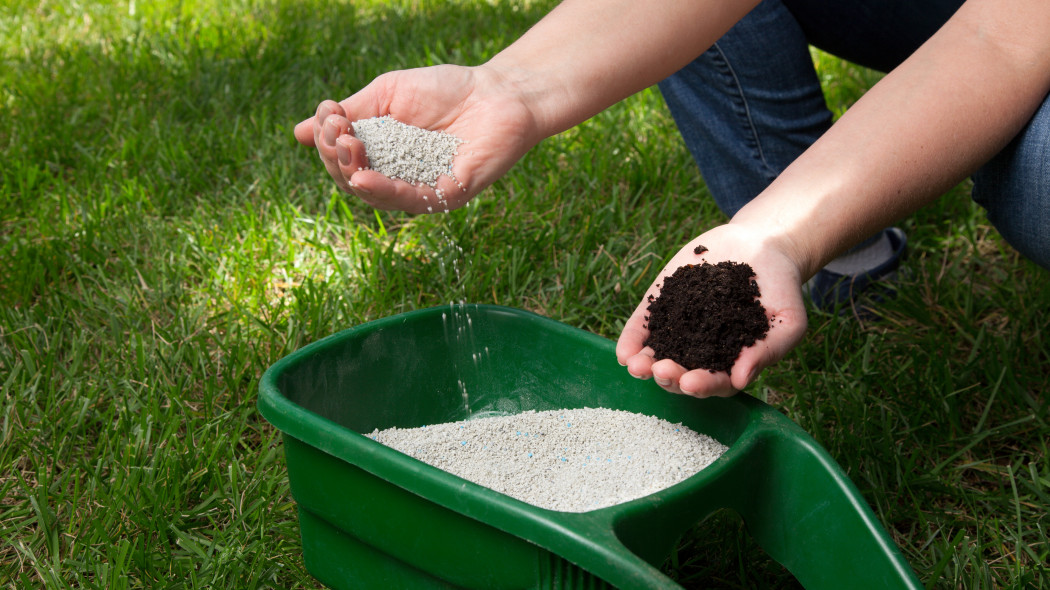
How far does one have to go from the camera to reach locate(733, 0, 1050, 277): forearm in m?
1.12

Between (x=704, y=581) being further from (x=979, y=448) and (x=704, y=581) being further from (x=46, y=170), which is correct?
(x=46, y=170)

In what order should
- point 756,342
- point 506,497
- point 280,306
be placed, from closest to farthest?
1. point 506,497
2. point 756,342
3. point 280,306

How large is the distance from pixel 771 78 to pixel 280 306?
1.02 metres

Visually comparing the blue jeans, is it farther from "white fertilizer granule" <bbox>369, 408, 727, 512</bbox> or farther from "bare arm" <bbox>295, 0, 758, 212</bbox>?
"white fertilizer granule" <bbox>369, 408, 727, 512</bbox>

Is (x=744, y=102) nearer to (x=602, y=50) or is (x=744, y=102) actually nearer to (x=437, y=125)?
(x=602, y=50)

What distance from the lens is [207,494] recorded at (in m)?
1.35

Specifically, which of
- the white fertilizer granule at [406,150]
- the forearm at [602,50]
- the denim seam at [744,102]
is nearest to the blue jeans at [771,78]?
the denim seam at [744,102]

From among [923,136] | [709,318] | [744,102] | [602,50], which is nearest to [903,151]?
[923,136]

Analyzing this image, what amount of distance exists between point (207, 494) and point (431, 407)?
35cm

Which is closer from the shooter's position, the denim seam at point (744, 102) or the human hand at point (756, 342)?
the human hand at point (756, 342)

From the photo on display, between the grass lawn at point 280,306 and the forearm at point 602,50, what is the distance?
463mm

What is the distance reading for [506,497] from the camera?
0.90 m

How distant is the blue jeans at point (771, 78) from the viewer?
1.61 m

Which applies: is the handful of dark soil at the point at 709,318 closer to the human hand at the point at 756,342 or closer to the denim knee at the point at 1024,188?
the human hand at the point at 756,342
